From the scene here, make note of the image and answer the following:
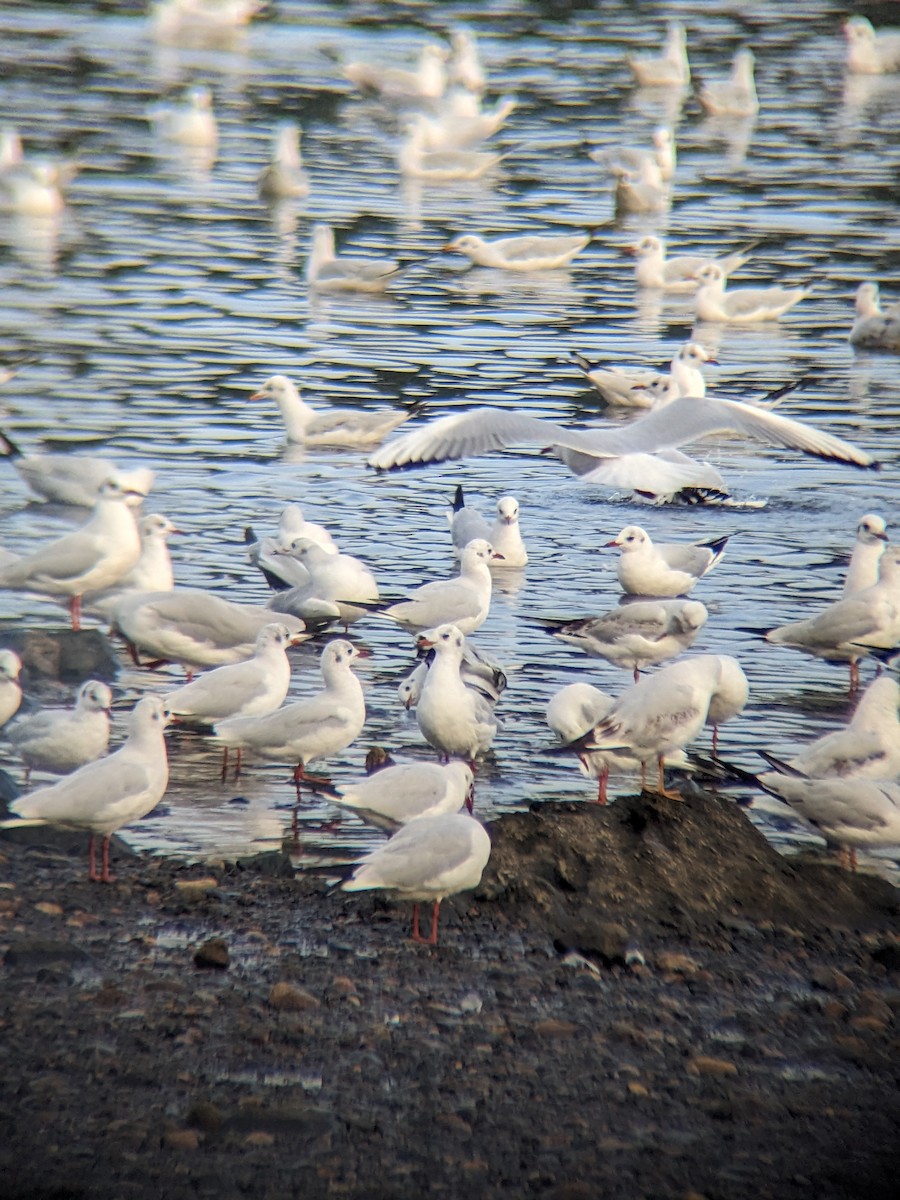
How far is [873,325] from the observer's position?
1605 centimetres

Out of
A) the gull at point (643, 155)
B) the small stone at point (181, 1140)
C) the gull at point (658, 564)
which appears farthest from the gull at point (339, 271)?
the small stone at point (181, 1140)

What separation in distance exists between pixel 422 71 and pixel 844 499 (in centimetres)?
1702

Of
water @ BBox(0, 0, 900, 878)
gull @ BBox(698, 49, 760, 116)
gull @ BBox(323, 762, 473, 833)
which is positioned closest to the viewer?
gull @ BBox(323, 762, 473, 833)

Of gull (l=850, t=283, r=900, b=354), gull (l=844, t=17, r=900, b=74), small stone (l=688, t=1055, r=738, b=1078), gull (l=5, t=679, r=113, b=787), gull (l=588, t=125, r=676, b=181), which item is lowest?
small stone (l=688, t=1055, r=738, b=1078)

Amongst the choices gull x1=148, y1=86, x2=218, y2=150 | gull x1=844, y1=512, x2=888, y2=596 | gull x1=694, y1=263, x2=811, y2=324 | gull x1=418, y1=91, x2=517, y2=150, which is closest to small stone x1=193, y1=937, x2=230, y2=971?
gull x1=844, y1=512, x2=888, y2=596

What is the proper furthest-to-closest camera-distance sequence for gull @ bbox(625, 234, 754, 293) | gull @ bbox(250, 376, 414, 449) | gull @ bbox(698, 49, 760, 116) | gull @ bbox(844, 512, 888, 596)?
gull @ bbox(698, 49, 760, 116) → gull @ bbox(625, 234, 754, 293) → gull @ bbox(250, 376, 414, 449) → gull @ bbox(844, 512, 888, 596)

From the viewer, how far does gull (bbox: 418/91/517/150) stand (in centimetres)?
2397

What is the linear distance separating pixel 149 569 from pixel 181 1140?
190 inches

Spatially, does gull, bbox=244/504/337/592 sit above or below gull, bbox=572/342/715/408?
below

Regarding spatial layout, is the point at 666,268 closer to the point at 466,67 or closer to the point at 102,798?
the point at 466,67

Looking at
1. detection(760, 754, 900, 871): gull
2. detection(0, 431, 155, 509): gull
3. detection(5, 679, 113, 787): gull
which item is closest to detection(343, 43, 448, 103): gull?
detection(0, 431, 155, 509): gull

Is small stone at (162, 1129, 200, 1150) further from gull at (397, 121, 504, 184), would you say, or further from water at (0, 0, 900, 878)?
gull at (397, 121, 504, 184)

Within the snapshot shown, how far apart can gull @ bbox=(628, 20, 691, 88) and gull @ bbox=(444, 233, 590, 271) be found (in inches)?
457

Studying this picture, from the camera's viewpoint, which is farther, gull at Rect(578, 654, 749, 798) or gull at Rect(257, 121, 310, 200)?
gull at Rect(257, 121, 310, 200)
